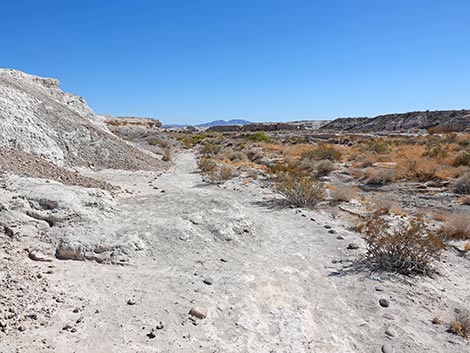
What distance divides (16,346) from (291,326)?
2.68 metres

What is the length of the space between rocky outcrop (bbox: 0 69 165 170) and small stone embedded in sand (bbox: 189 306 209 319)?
28.6ft

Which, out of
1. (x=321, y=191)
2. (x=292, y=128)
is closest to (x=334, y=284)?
(x=321, y=191)

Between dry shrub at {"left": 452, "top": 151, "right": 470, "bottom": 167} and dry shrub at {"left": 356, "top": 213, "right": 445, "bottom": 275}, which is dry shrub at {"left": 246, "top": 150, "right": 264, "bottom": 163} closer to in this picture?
dry shrub at {"left": 452, "top": 151, "right": 470, "bottom": 167}

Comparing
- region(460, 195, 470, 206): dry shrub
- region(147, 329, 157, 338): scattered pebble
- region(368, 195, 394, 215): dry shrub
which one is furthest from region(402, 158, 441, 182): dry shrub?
region(147, 329, 157, 338): scattered pebble

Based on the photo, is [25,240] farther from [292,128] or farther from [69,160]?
[292,128]

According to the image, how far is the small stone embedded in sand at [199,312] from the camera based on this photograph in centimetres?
402

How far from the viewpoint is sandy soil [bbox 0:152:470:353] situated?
3594mm

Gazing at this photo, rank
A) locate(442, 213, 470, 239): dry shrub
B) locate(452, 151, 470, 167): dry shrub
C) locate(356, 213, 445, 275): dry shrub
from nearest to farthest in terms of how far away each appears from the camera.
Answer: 1. locate(356, 213, 445, 275): dry shrub
2. locate(442, 213, 470, 239): dry shrub
3. locate(452, 151, 470, 167): dry shrub

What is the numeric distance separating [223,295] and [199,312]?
61 centimetres

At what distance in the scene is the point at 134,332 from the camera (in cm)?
358

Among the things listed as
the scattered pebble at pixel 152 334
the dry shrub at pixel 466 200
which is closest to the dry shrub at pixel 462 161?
the dry shrub at pixel 466 200

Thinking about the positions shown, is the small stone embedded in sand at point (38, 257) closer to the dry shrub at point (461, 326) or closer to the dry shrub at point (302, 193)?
the dry shrub at point (461, 326)

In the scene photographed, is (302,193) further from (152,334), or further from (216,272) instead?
(152,334)

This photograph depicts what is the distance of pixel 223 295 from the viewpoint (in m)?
4.59
